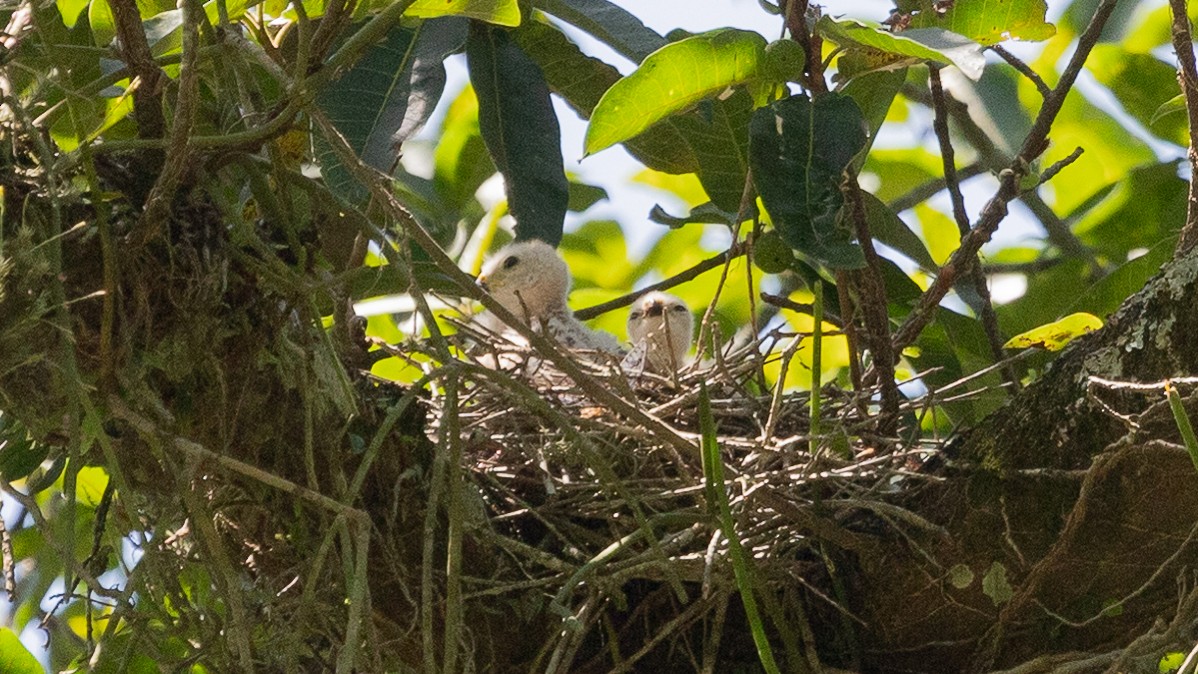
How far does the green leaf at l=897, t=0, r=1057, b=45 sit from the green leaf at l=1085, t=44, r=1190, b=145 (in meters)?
0.96

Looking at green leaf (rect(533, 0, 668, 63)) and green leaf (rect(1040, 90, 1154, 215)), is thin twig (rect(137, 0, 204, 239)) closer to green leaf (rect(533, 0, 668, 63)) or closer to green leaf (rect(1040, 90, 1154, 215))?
green leaf (rect(533, 0, 668, 63))

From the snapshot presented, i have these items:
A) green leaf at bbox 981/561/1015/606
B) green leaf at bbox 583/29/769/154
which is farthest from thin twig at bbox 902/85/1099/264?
green leaf at bbox 981/561/1015/606

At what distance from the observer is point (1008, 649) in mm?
1874

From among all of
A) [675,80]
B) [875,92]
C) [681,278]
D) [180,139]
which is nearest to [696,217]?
[681,278]

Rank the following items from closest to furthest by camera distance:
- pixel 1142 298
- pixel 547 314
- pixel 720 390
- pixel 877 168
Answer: pixel 1142 298 → pixel 720 390 → pixel 547 314 → pixel 877 168

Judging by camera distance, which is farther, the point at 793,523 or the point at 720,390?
the point at 720,390

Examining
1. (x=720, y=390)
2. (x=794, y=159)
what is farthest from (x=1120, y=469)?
(x=720, y=390)

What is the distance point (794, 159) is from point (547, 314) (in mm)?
1211

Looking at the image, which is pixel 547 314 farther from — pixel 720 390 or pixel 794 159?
pixel 794 159

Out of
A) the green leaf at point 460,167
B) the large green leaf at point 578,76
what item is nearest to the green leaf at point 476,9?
the large green leaf at point 578,76

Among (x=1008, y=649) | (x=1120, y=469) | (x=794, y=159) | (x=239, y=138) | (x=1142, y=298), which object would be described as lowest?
(x=1008, y=649)

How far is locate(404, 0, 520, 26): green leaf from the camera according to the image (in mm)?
1744

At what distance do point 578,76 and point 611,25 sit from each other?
0.82 feet

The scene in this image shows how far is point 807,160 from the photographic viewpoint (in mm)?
1909
